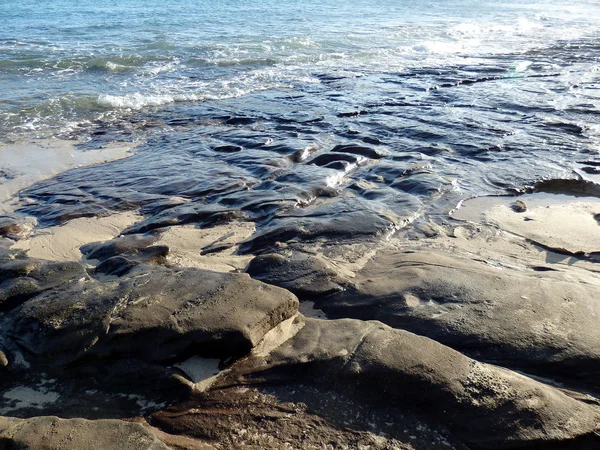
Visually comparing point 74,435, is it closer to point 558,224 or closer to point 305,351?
point 305,351

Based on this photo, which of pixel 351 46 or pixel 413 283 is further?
Result: pixel 351 46

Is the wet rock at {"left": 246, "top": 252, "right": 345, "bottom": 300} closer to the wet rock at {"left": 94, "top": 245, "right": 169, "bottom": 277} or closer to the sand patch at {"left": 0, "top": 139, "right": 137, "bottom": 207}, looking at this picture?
the wet rock at {"left": 94, "top": 245, "right": 169, "bottom": 277}

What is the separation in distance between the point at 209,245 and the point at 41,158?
349cm

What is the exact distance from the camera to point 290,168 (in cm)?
546

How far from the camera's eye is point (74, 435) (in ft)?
6.24

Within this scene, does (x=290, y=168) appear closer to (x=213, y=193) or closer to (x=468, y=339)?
(x=213, y=193)

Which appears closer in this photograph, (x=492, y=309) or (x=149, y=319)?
(x=149, y=319)

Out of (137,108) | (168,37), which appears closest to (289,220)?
(137,108)

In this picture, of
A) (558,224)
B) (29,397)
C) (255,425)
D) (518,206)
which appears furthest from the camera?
(518,206)

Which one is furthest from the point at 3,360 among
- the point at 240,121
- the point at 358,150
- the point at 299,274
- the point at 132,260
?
the point at 240,121

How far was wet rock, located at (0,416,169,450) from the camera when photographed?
73.2 inches

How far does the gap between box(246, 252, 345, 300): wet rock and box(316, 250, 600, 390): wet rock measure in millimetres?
91

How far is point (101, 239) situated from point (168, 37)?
12.8 meters

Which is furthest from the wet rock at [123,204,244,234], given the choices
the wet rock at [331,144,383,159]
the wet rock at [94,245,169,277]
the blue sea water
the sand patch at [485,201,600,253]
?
the blue sea water
